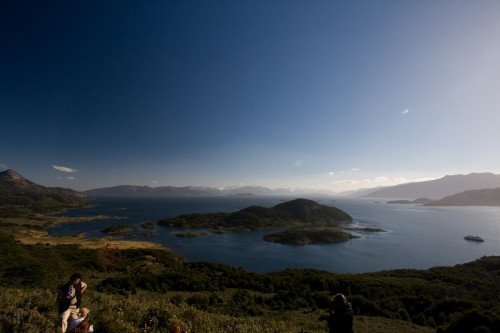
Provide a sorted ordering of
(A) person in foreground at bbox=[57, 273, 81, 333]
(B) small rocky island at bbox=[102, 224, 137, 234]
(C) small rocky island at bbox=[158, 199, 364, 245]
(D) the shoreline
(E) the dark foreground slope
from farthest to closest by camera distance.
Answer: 1. (C) small rocky island at bbox=[158, 199, 364, 245]
2. (B) small rocky island at bbox=[102, 224, 137, 234]
3. (D) the shoreline
4. (E) the dark foreground slope
5. (A) person in foreground at bbox=[57, 273, 81, 333]

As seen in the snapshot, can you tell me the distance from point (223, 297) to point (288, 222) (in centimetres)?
12116

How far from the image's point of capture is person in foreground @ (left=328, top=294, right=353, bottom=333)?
7609 millimetres

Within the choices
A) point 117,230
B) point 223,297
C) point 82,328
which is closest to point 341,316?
point 82,328

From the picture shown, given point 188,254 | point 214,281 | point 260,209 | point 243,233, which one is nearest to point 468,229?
point 260,209

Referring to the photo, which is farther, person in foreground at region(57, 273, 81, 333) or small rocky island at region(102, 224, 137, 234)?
small rocky island at region(102, 224, 137, 234)

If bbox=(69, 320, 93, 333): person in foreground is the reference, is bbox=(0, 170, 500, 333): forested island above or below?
below

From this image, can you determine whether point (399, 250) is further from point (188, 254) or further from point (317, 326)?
point (317, 326)

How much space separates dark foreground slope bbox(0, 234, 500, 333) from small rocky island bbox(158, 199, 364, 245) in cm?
5351

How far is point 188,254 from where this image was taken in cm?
8131

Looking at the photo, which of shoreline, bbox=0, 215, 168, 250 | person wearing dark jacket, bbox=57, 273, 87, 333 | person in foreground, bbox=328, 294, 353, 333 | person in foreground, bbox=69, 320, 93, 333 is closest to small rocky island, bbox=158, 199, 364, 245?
shoreline, bbox=0, 215, 168, 250

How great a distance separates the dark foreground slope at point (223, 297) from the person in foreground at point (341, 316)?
261 inches

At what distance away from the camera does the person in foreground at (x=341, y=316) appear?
761 centimetres

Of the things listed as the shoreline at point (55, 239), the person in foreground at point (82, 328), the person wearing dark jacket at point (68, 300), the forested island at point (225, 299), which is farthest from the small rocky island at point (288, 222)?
the person in foreground at point (82, 328)

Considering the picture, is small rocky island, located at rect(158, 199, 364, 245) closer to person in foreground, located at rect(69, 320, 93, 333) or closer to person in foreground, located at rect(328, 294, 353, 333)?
person in foreground, located at rect(328, 294, 353, 333)
